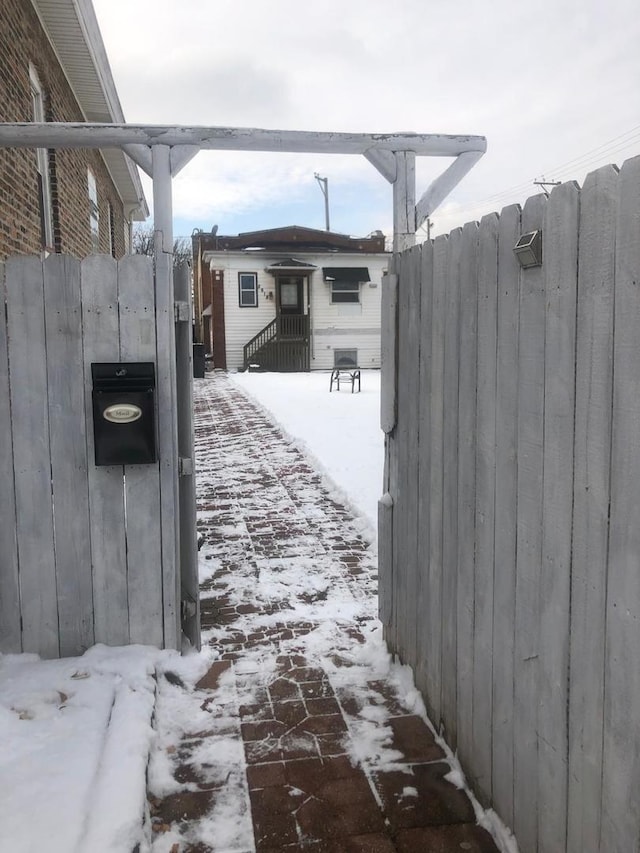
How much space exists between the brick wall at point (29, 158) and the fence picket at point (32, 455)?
2.45m

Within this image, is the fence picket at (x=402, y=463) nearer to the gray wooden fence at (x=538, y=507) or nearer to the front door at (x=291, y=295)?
the gray wooden fence at (x=538, y=507)

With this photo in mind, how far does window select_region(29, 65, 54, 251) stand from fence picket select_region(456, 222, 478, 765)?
5545 mm

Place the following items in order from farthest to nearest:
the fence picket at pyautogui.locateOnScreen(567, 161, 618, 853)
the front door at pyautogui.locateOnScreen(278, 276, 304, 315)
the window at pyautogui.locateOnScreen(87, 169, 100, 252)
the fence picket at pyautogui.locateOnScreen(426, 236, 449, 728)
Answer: the front door at pyautogui.locateOnScreen(278, 276, 304, 315)
the window at pyautogui.locateOnScreen(87, 169, 100, 252)
the fence picket at pyautogui.locateOnScreen(426, 236, 449, 728)
the fence picket at pyautogui.locateOnScreen(567, 161, 618, 853)

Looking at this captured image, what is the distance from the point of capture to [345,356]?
89.4 ft

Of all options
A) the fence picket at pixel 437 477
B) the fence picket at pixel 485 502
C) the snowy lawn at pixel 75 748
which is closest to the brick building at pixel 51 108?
the snowy lawn at pixel 75 748

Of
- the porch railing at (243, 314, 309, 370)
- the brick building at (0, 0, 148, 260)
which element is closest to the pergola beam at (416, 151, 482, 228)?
the brick building at (0, 0, 148, 260)

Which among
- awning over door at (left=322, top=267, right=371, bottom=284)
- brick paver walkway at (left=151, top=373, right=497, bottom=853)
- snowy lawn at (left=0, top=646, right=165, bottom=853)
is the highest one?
awning over door at (left=322, top=267, right=371, bottom=284)

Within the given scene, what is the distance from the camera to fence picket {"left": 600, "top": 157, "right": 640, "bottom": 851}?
5.01 ft

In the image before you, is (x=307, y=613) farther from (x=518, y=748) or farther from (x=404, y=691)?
(x=518, y=748)

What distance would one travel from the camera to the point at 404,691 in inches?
127

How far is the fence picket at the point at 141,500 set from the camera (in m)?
3.21

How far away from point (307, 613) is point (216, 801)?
1.67 meters

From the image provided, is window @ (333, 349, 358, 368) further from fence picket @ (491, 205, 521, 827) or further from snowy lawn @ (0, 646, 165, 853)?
fence picket @ (491, 205, 521, 827)

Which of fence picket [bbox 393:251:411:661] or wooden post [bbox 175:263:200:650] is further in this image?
wooden post [bbox 175:263:200:650]
